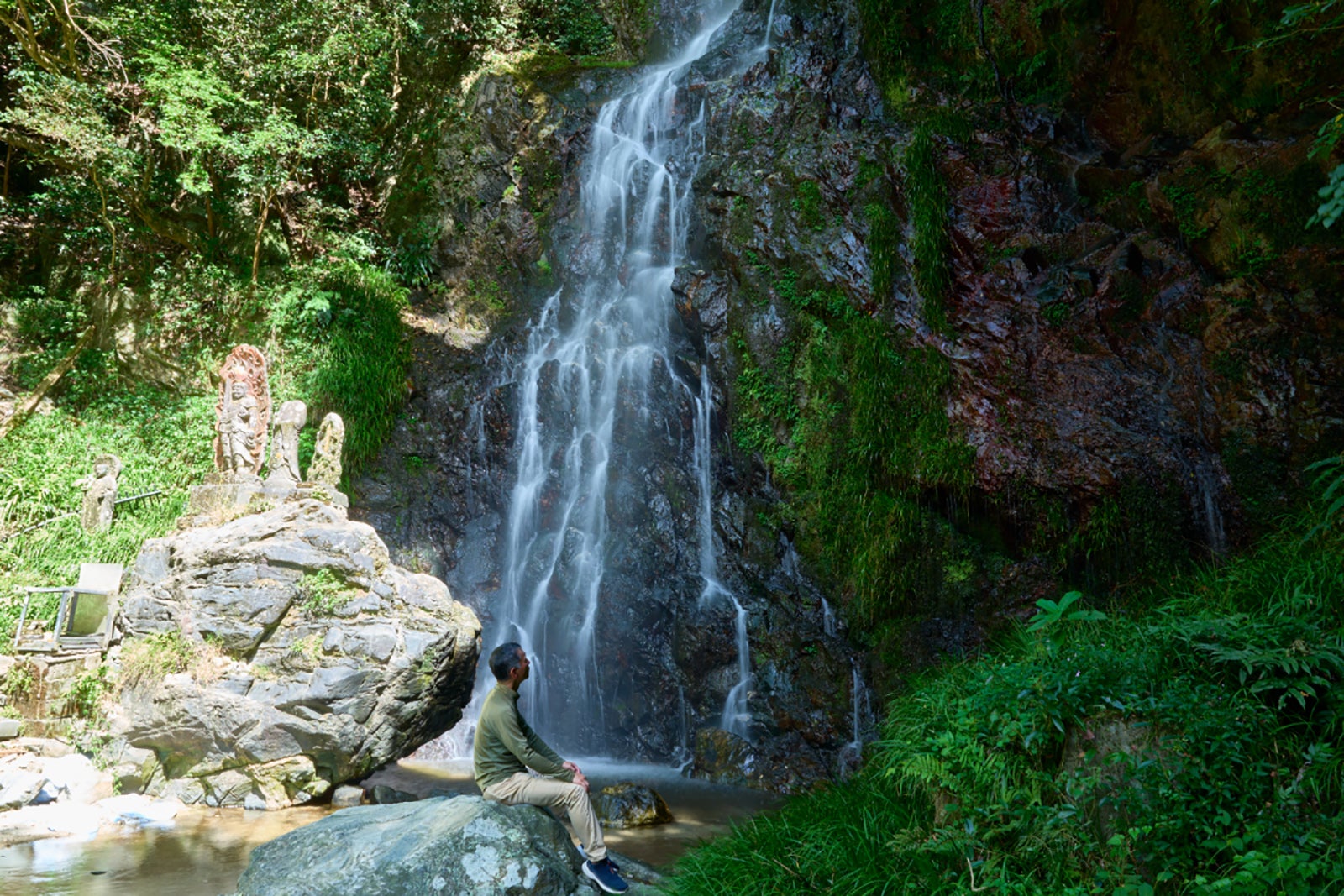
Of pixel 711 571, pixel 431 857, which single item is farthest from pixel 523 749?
pixel 711 571

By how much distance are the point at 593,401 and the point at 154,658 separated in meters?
6.30

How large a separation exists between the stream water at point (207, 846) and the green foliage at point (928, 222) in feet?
19.8

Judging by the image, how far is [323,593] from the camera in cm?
834

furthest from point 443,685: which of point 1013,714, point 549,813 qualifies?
point 1013,714

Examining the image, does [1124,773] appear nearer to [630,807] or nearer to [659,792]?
[630,807]

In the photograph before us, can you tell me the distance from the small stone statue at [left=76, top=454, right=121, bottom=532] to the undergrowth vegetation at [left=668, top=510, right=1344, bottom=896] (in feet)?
34.6

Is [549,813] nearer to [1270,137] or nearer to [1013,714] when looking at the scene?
[1013,714]

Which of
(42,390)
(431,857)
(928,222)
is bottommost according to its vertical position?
(431,857)

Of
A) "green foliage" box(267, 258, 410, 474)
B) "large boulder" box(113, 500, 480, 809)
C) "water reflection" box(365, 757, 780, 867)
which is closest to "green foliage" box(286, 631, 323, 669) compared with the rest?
"large boulder" box(113, 500, 480, 809)

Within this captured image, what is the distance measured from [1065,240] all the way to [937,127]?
2.34 m

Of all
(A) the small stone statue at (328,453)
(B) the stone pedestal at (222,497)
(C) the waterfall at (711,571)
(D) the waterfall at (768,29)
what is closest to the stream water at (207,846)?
(C) the waterfall at (711,571)

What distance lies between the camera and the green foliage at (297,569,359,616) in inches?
325

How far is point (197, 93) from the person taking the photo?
482 inches

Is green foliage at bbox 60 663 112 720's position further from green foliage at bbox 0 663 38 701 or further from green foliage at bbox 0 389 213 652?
green foliage at bbox 0 389 213 652
